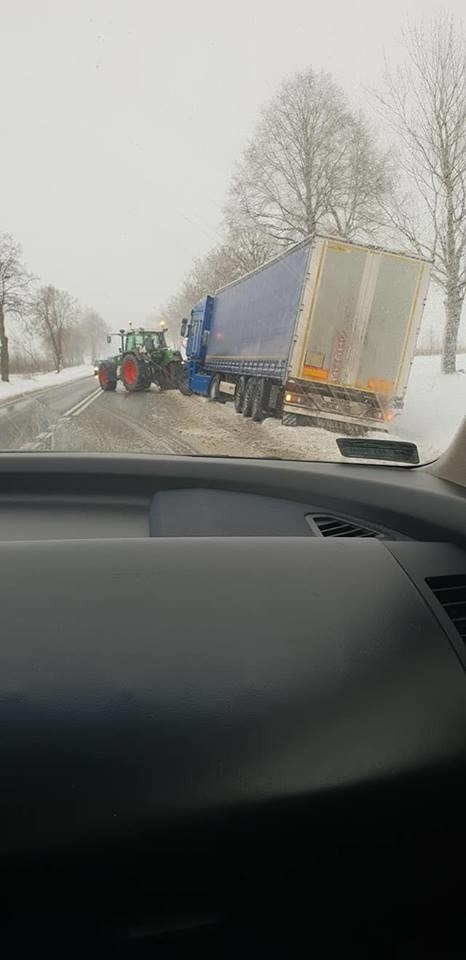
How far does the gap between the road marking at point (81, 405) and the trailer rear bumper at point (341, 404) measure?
50.0 inches

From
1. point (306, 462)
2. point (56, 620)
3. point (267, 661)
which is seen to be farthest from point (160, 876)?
point (306, 462)

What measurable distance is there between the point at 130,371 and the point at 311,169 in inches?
57.6

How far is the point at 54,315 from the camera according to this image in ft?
10.2

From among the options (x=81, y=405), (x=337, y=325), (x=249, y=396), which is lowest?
(x=81, y=405)

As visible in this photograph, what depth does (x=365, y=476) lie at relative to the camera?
2295mm

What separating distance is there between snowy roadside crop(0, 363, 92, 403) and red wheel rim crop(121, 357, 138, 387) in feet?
0.67

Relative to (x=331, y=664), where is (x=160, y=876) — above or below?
below

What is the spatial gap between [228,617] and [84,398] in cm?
259

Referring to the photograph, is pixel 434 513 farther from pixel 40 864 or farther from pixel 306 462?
pixel 40 864

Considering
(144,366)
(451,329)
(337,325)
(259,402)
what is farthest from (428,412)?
(144,366)

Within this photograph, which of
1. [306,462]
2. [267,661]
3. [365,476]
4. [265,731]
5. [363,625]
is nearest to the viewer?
[265,731]

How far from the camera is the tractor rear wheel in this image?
3.65 metres

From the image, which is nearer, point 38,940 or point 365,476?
point 38,940

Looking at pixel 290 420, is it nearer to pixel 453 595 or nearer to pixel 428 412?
pixel 428 412
